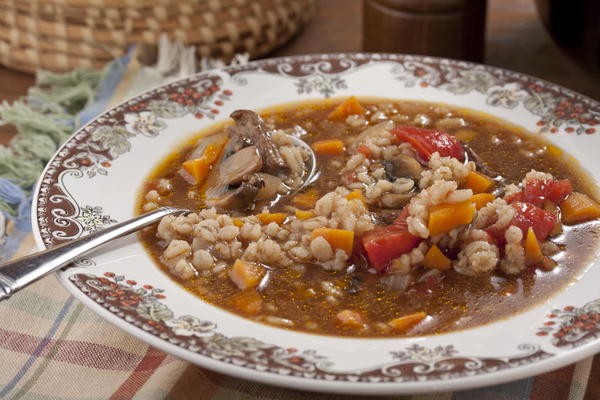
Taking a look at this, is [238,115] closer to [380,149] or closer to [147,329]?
[380,149]

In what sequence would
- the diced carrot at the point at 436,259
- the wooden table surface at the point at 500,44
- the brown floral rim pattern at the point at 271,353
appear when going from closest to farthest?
the brown floral rim pattern at the point at 271,353 → the diced carrot at the point at 436,259 → the wooden table surface at the point at 500,44

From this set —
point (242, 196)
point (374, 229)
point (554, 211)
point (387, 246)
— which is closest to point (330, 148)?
point (242, 196)

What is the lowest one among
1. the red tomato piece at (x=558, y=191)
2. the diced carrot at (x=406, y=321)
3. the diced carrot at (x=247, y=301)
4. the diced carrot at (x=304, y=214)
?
the diced carrot at (x=247, y=301)

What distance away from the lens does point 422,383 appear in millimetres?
2168

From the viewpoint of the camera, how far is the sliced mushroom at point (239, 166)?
3250 millimetres

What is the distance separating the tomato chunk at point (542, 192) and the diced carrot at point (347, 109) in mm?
1090

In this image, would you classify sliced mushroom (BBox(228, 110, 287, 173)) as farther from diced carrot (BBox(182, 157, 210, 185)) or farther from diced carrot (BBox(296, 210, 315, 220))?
diced carrot (BBox(296, 210, 315, 220))

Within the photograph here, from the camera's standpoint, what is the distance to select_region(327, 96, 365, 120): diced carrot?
3949mm

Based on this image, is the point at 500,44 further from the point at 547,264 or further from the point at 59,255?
the point at 59,255

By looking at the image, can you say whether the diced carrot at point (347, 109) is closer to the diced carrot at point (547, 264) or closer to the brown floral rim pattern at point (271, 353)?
the diced carrot at point (547, 264)

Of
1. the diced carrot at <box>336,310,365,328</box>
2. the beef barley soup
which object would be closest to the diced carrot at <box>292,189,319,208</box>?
the beef barley soup

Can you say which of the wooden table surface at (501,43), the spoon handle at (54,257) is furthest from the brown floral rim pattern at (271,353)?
the wooden table surface at (501,43)

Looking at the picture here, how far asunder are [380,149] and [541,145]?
2.53 feet

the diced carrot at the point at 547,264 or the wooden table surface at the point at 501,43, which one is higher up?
the diced carrot at the point at 547,264
